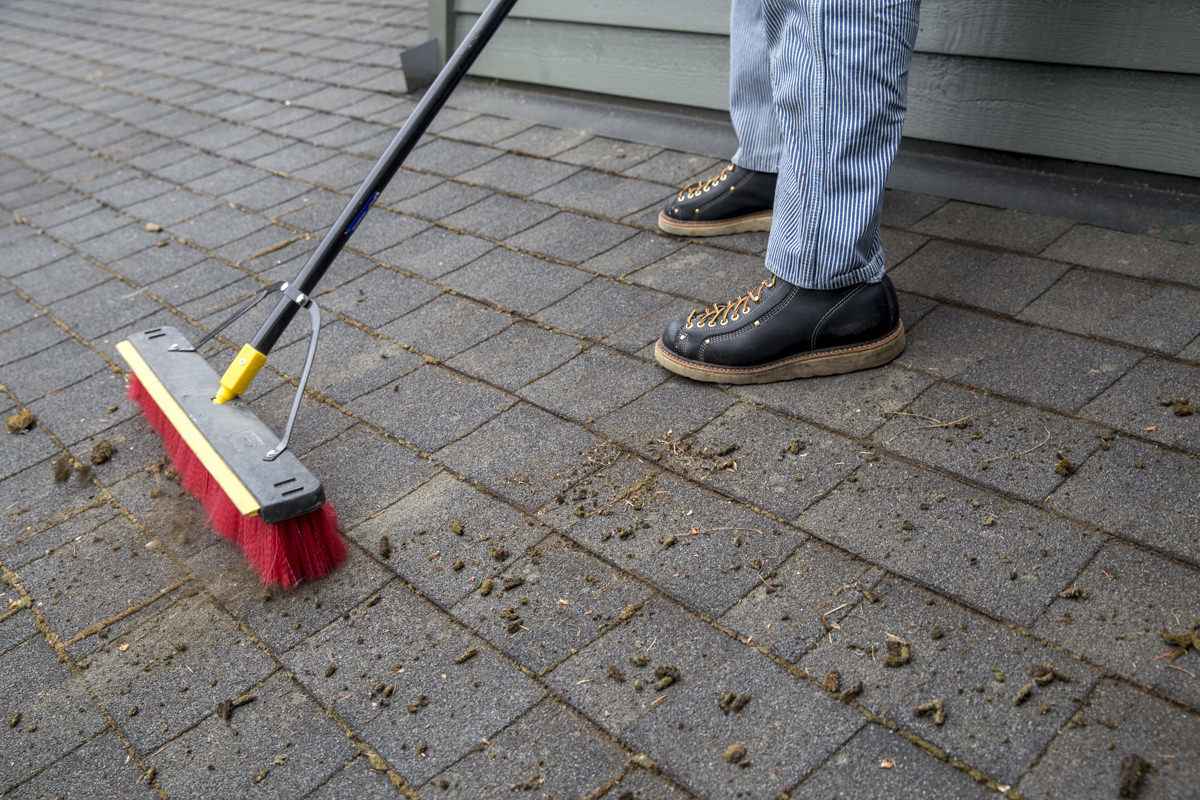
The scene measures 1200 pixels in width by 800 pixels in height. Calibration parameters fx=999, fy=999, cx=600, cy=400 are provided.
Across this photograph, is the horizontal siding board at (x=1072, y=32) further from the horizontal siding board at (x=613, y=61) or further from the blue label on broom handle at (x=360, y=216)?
the blue label on broom handle at (x=360, y=216)

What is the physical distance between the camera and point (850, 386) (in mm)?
2193

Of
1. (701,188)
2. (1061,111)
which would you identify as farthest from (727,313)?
(1061,111)

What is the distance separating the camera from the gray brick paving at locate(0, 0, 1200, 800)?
1421 millimetres

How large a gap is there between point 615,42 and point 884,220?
1.72 m

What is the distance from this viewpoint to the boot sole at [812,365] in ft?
7.24

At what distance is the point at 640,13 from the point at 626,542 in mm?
2772

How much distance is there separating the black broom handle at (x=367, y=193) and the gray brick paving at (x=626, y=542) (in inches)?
12.5

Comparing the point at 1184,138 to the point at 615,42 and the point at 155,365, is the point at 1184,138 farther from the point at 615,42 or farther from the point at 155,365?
the point at 155,365

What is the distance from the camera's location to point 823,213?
214 cm

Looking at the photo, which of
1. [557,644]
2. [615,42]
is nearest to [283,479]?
[557,644]

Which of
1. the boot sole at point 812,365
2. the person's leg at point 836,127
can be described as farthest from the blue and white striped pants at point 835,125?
the boot sole at point 812,365

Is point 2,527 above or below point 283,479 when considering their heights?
below

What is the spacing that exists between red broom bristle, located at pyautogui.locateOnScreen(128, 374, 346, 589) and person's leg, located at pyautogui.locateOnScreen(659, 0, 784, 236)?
1.51m

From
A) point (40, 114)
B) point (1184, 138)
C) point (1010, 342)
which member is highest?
point (1184, 138)
